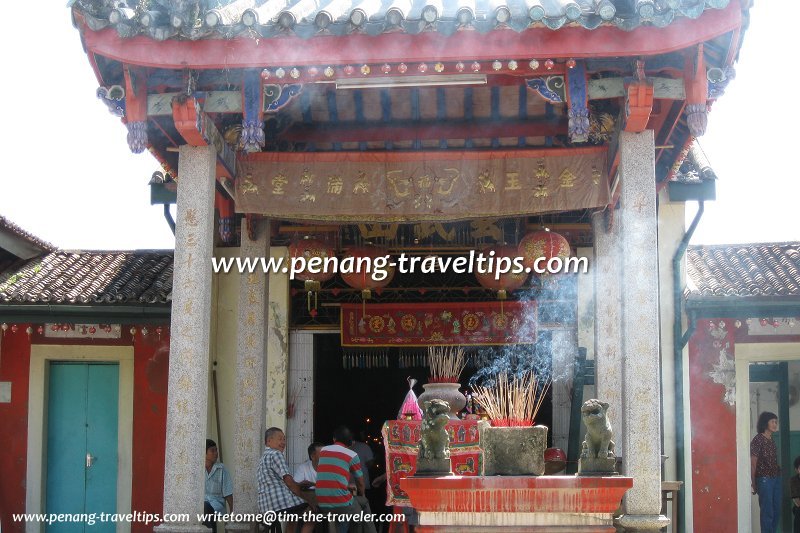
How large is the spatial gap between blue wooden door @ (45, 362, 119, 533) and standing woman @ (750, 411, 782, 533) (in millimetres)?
7219

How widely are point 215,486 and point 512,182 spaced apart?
13.9 feet

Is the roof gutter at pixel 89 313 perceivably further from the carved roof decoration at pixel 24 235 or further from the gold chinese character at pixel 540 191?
the gold chinese character at pixel 540 191

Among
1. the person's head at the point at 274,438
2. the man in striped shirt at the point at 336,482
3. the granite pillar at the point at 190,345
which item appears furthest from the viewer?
the person's head at the point at 274,438

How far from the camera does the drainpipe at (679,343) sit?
11414mm

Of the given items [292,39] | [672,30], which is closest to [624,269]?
[672,30]

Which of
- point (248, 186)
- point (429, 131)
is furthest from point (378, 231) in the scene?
point (248, 186)

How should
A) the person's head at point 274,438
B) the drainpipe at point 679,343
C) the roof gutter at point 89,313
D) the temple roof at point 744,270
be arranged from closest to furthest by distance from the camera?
the person's head at point 274,438 → the temple roof at point 744,270 → the drainpipe at point 679,343 → the roof gutter at point 89,313

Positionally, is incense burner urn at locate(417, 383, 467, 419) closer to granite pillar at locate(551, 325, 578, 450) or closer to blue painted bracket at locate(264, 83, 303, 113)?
granite pillar at locate(551, 325, 578, 450)

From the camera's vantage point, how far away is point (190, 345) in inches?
324

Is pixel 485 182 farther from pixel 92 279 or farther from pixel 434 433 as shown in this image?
pixel 92 279

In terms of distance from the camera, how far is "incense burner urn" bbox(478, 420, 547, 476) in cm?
764

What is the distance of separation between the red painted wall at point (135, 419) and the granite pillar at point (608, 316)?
193 inches

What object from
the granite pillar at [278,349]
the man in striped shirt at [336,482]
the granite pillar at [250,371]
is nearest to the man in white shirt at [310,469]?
the granite pillar at [250,371]

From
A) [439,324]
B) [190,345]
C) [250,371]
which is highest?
[439,324]
